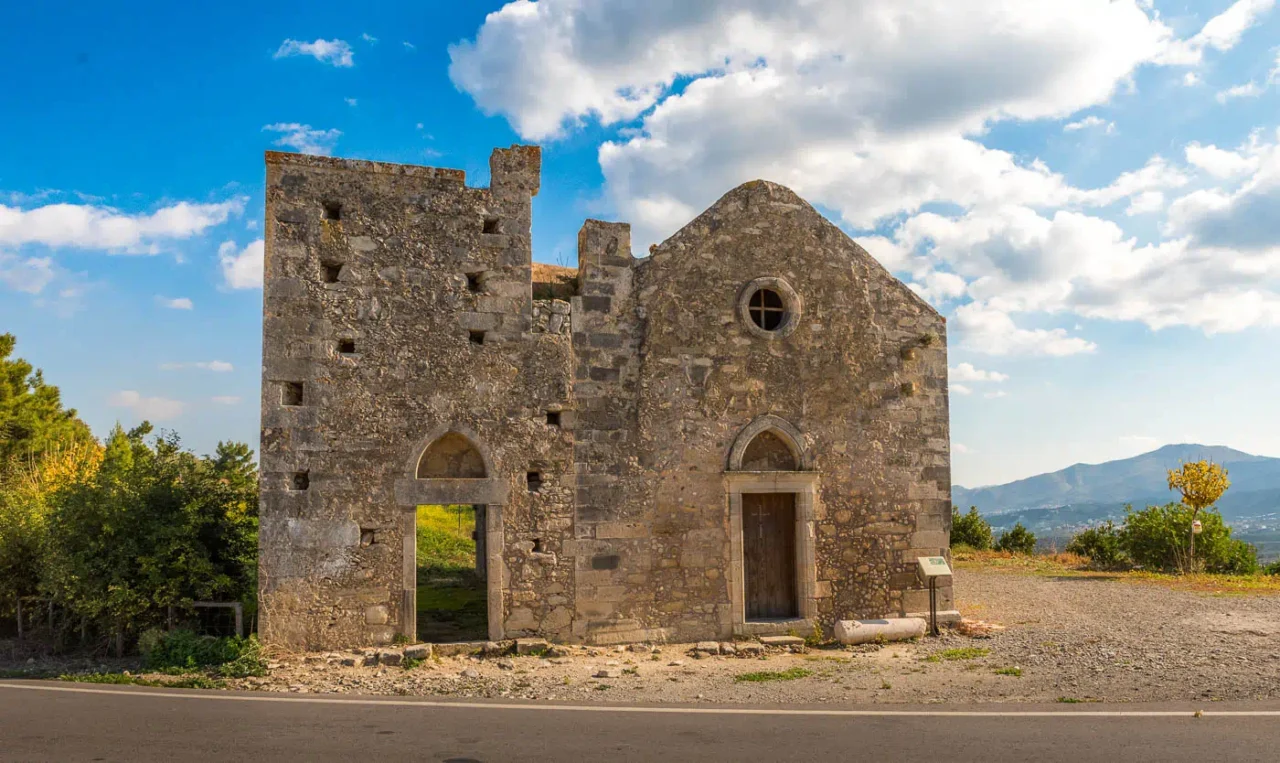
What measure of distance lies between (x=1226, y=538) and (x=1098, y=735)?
1788 centimetres

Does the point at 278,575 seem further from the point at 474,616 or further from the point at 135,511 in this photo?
the point at 474,616

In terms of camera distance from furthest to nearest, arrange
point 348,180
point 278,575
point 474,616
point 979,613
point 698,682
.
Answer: point 979,613 < point 474,616 < point 348,180 < point 278,575 < point 698,682

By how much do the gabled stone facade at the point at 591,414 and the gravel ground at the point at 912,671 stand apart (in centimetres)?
85

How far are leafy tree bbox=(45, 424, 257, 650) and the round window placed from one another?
798cm

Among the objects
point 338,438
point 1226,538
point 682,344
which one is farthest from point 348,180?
point 1226,538

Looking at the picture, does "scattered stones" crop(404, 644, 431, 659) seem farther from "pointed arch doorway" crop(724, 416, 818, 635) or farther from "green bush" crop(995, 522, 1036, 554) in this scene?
"green bush" crop(995, 522, 1036, 554)

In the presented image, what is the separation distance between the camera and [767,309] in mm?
13258

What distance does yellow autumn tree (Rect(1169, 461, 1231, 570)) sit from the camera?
21016 millimetres

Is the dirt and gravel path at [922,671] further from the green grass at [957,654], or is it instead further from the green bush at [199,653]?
the green bush at [199,653]

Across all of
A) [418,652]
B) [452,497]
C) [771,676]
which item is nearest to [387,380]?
[452,497]

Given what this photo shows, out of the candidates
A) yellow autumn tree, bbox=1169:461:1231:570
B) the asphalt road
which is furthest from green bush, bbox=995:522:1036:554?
the asphalt road

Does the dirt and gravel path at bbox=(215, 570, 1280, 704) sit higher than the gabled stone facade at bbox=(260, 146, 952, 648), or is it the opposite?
the gabled stone facade at bbox=(260, 146, 952, 648)

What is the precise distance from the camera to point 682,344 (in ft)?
41.8

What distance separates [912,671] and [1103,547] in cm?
1571
